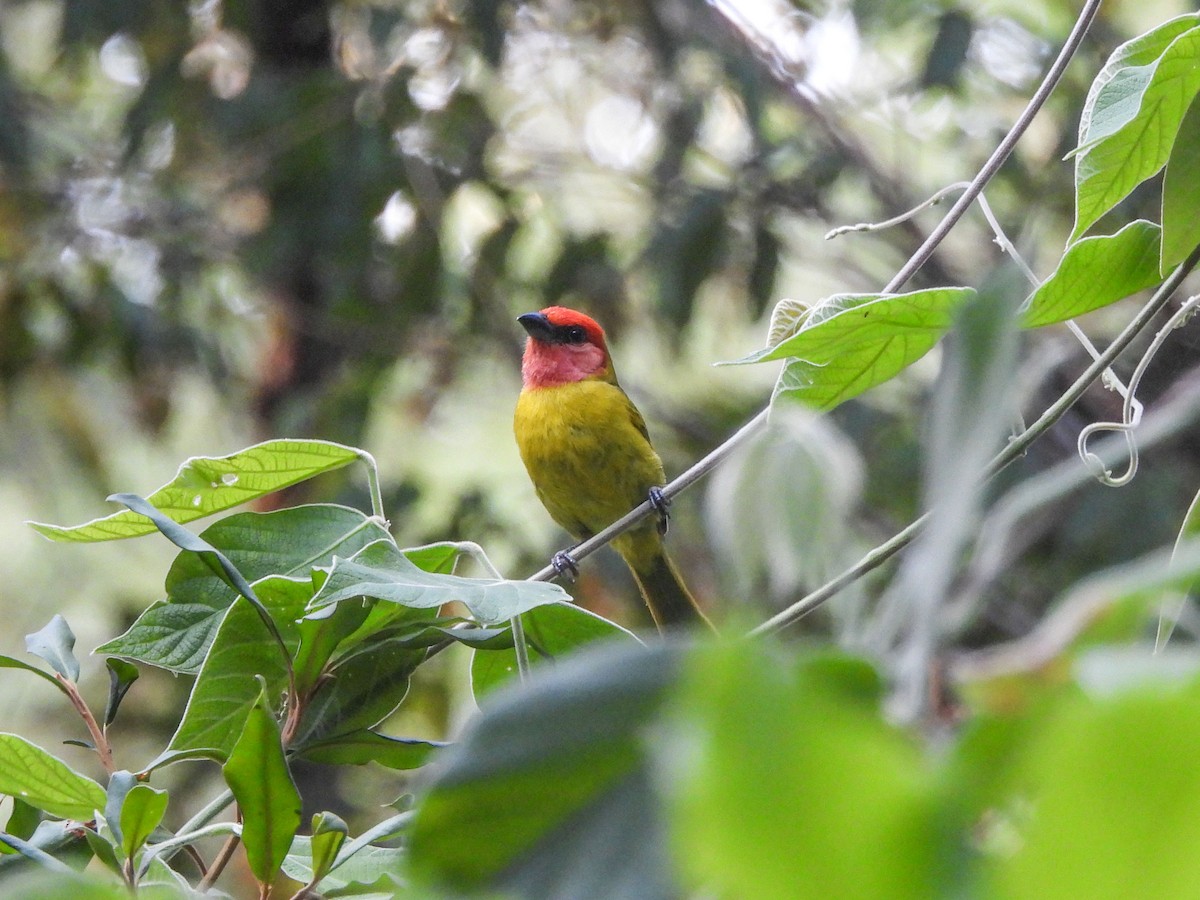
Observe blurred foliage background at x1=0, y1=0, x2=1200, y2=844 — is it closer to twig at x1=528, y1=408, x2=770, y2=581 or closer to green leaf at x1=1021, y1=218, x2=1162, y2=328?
twig at x1=528, y1=408, x2=770, y2=581

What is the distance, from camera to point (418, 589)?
94 centimetres

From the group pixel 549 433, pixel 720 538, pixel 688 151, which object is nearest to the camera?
pixel 720 538

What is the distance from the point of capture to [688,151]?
5402 millimetres

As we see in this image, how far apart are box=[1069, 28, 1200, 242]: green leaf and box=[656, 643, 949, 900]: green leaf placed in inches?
28.3

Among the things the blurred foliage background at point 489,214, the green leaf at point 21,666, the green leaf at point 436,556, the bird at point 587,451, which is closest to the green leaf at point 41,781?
the green leaf at point 21,666

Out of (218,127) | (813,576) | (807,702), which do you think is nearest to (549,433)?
(218,127)

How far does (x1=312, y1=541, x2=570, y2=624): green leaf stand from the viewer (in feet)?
3.01

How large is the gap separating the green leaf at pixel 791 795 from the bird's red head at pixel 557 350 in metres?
3.73

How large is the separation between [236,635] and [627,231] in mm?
6175

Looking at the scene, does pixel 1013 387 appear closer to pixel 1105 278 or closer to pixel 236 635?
pixel 1105 278

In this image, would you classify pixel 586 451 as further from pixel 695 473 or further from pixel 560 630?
pixel 560 630

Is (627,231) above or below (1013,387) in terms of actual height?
below

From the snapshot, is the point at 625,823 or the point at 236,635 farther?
the point at 236,635

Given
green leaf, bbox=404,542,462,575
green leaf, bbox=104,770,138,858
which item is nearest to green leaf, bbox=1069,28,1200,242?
green leaf, bbox=404,542,462,575
